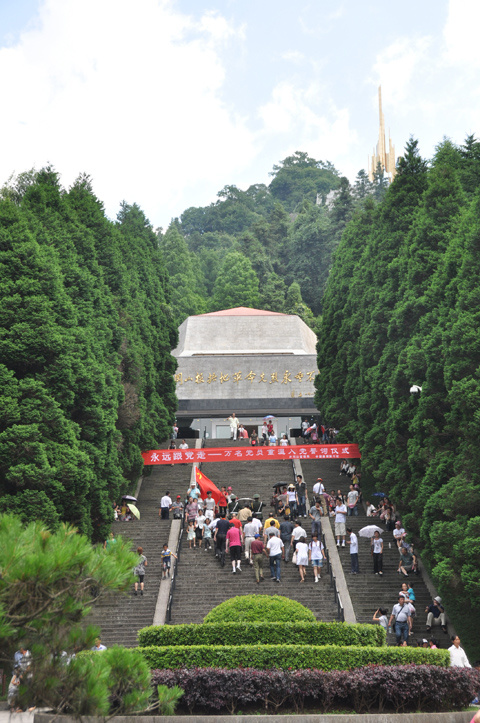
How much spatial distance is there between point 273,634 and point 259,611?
1.94ft

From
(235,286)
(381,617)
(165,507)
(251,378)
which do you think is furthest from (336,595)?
(235,286)

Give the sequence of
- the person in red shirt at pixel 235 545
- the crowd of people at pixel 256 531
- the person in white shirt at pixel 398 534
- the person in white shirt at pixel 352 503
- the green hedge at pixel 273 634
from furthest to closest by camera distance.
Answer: the person in white shirt at pixel 352 503 < the person in white shirt at pixel 398 534 < the person in red shirt at pixel 235 545 < the crowd of people at pixel 256 531 < the green hedge at pixel 273 634

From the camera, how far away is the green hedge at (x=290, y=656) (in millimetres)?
10469

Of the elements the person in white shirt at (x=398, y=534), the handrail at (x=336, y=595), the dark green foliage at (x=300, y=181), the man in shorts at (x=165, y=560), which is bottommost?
the handrail at (x=336, y=595)

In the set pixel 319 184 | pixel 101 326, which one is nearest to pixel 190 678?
pixel 101 326

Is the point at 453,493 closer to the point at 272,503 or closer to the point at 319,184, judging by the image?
the point at 272,503

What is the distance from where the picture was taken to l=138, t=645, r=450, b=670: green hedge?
10.5 m

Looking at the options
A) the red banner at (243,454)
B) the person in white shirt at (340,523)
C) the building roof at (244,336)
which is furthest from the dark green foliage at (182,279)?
the person in white shirt at (340,523)

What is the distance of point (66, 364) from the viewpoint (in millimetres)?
15523

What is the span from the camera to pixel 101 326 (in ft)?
64.2

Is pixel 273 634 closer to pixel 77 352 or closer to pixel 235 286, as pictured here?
pixel 77 352

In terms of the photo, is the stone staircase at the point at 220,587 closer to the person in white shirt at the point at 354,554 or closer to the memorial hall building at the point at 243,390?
the person in white shirt at the point at 354,554

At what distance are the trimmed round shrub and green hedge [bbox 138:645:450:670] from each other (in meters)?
0.80

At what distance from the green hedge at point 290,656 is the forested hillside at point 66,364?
4.20m
